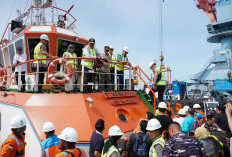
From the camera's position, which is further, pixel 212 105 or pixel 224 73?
pixel 224 73

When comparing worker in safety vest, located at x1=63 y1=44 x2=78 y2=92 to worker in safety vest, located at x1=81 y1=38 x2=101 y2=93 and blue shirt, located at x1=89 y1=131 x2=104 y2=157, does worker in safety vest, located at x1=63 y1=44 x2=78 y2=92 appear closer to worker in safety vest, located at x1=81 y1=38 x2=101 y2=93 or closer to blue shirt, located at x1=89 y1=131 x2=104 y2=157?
worker in safety vest, located at x1=81 y1=38 x2=101 y2=93

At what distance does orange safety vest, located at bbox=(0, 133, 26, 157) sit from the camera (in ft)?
8.77

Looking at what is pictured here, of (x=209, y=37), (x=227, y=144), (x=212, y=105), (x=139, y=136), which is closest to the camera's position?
(x=139, y=136)

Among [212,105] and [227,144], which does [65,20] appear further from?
A: [212,105]

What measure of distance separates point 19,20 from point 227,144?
9.97 meters

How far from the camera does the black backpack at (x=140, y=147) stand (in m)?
3.03

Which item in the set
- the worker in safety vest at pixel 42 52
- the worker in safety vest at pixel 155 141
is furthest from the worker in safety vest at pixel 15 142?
the worker in safety vest at pixel 42 52

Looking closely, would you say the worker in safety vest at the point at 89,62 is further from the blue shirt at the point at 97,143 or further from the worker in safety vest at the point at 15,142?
the worker in safety vest at the point at 15,142

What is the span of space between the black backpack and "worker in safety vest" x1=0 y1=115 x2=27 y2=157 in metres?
1.82

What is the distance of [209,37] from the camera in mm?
33281

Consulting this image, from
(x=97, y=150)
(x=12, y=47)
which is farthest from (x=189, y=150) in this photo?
(x=12, y=47)

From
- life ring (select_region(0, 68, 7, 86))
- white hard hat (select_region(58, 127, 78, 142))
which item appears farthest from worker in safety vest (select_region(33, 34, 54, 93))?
white hard hat (select_region(58, 127, 78, 142))

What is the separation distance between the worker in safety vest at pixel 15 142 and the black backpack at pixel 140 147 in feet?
5.98

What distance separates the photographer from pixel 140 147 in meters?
3.06
